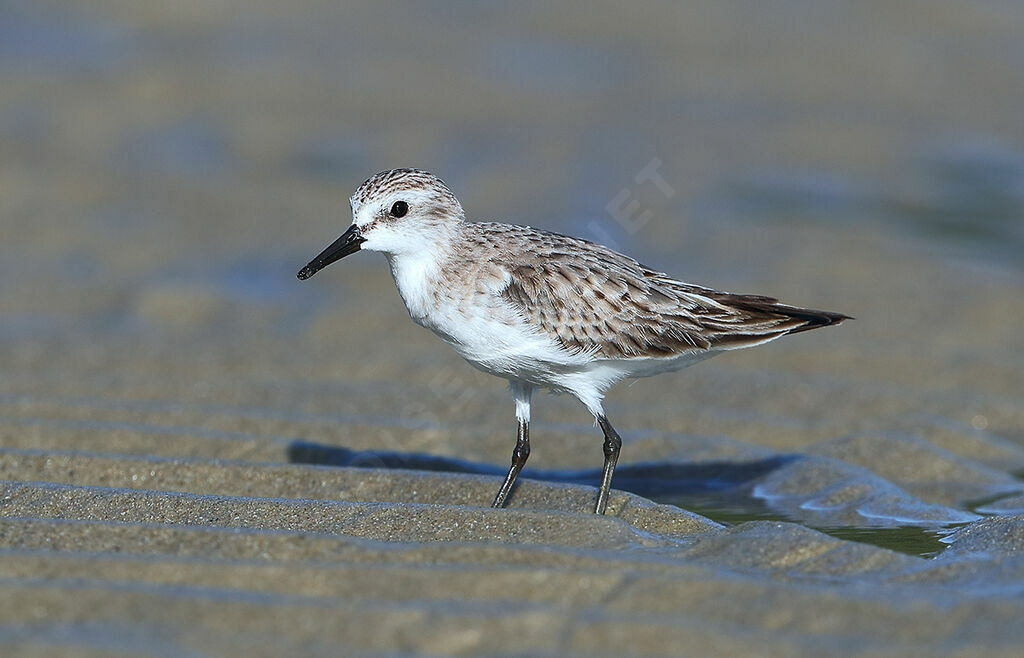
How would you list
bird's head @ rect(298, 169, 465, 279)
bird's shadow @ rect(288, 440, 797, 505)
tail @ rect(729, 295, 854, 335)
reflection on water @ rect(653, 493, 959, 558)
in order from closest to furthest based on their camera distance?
reflection on water @ rect(653, 493, 959, 558)
bird's head @ rect(298, 169, 465, 279)
tail @ rect(729, 295, 854, 335)
bird's shadow @ rect(288, 440, 797, 505)

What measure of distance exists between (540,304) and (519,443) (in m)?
0.85

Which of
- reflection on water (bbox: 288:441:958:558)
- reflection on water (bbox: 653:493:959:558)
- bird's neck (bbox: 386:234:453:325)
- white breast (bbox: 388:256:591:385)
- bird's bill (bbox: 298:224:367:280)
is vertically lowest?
reflection on water (bbox: 653:493:959:558)

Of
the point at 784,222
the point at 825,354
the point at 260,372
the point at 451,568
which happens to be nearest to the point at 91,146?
the point at 260,372

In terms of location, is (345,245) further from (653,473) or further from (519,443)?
(653,473)

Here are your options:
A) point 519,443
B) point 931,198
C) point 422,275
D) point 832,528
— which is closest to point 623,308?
point 519,443

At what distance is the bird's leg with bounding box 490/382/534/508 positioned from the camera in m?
6.78

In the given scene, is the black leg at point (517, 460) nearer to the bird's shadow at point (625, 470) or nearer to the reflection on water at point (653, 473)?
the reflection on water at point (653, 473)

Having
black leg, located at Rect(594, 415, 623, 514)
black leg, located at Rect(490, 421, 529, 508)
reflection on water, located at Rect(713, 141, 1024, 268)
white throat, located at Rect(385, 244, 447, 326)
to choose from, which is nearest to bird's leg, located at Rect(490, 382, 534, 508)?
→ black leg, located at Rect(490, 421, 529, 508)

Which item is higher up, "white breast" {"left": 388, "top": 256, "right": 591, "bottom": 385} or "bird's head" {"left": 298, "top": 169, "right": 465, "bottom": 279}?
"bird's head" {"left": 298, "top": 169, "right": 465, "bottom": 279}

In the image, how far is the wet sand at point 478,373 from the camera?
4.78 meters

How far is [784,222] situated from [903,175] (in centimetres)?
182

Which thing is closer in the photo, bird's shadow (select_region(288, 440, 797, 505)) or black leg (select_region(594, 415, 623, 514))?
black leg (select_region(594, 415, 623, 514))

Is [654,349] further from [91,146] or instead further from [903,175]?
[91,146]

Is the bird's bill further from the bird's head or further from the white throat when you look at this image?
the white throat
